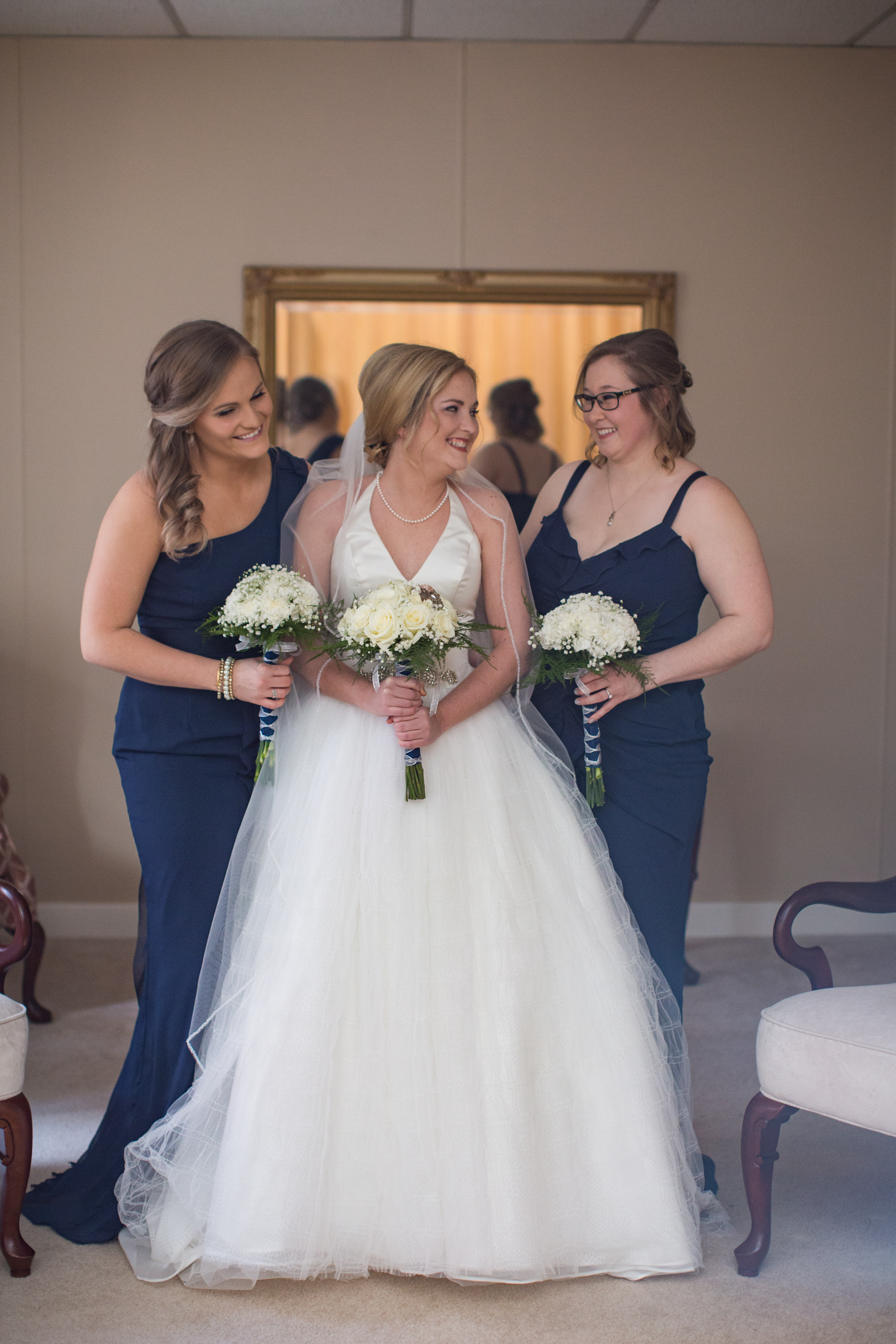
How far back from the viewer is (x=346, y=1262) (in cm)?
216

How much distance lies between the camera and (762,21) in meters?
4.32

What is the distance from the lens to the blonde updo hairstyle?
2.44m

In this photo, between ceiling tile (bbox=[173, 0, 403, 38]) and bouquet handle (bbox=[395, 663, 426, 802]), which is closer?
bouquet handle (bbox=[395, 663, 426, 802])

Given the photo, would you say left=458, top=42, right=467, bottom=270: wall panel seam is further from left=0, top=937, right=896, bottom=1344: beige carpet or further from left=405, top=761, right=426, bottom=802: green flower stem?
left=0, top=937, right=896, bottom=1344: beige carpet

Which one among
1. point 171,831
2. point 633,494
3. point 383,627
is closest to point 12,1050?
point 171,831

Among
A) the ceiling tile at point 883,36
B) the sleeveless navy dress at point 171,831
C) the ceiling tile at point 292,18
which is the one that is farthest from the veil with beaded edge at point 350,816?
the ceiling tile at point 883,36

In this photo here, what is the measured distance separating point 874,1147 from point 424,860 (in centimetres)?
164

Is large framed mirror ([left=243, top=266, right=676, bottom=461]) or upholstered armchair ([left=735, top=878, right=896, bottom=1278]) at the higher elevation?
large framed mirror ([left=243, top=266, right=676, bottom=461])

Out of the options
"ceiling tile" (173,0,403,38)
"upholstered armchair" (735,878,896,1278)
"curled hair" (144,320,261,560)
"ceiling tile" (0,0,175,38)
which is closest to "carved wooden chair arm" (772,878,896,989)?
"upholstered armchair" (735,878,896,1278)

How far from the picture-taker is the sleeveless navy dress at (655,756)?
2.56m

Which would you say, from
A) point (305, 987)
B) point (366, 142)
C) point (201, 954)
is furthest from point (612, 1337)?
point (366, 142)

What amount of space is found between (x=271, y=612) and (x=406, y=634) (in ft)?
0.93

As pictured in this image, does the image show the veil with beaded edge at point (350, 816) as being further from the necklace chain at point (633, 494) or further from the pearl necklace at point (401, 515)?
the necklace chain at point (633, 494)

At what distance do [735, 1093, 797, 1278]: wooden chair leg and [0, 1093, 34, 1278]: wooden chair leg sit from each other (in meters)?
1.51
